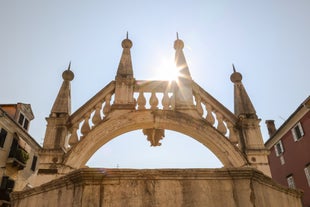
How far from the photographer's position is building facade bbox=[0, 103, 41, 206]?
21109 mm

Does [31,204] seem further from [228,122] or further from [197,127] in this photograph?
[228,122]

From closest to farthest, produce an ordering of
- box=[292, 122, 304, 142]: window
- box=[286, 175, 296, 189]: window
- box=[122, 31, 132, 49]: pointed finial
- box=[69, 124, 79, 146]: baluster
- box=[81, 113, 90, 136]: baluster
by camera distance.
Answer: box=[69, 124, 79, 146]: baluster < box=[81, 113, 90, 136]: baluster < box=[122, 31, 132, 49]: pointed finial < box=[292, 122, 304, 142]: window < box=[286, 175, 296, 189]: window

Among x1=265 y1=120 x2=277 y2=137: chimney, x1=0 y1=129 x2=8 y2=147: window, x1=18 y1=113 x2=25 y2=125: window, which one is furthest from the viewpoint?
x1=265 y1=120 x2=277 y2=137: chimney

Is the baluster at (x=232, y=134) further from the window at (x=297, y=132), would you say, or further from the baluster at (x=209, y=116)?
the window at (x=297, y=132)

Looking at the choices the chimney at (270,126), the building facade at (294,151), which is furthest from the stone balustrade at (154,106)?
the chimney at (270,126)

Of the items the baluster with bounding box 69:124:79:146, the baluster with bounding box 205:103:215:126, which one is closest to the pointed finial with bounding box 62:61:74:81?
the baluster with bounding box 69:124:79:146

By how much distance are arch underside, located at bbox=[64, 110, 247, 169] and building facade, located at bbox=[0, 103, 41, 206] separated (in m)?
16.1

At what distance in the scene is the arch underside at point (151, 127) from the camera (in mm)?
8031

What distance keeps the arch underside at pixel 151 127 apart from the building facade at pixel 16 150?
16117 mm

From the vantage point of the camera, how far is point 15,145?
22.7m

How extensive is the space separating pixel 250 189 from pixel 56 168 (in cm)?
569

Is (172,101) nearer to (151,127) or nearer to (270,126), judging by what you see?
(151,127)

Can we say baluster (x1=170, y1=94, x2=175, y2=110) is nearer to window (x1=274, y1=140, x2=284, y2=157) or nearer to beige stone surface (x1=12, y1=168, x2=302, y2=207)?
beige stone surface (x1=12, y1=168, x2=302, y2=207)

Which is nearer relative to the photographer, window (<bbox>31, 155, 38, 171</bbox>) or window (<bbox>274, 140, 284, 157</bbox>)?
window (<bbox>274, 140, 284, 157</bbox>)
